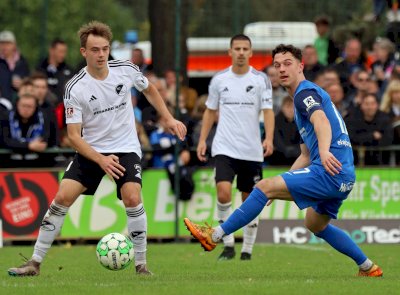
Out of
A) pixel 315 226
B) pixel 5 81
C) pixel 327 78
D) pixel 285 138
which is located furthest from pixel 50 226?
pixel 5 81

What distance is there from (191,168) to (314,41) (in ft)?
17.3

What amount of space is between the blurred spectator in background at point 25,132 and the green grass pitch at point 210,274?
1443 mm

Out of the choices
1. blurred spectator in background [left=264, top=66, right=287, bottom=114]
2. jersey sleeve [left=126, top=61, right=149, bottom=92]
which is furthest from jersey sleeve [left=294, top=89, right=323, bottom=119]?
blurred spectator in background [left=264, top=66, right=287, bottom=114]

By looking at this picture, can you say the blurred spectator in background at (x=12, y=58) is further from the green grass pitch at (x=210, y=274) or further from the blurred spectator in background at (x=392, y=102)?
the blurred spectator in background at (x=392, y=102)

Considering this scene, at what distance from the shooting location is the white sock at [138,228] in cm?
1092

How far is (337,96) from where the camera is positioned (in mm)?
17672

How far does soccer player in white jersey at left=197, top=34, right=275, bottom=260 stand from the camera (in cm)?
1389

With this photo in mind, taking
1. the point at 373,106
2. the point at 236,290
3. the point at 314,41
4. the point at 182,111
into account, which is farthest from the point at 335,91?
the point at 236,290

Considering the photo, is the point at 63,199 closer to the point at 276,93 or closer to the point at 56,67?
the point at 276,93

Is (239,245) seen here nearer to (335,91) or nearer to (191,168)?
(191,168)

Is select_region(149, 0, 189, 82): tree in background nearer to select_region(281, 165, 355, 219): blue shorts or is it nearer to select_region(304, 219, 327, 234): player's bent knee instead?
select_region(304, 219, 327, 234): player's bent knee

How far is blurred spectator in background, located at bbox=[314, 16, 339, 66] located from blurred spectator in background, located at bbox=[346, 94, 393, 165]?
3.32m

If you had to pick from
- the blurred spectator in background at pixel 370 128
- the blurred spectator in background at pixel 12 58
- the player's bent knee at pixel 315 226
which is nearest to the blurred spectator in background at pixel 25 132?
the blurred spectator in background at pixel 12 58

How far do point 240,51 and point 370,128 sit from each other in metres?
4.33
